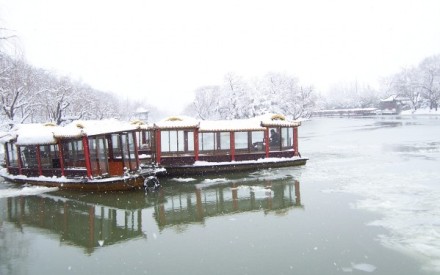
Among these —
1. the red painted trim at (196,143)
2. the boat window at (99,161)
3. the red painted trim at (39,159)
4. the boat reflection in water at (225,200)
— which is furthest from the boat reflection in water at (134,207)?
the red painted trim at (196,143)

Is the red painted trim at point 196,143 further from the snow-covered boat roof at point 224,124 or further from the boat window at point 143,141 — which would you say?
the boat window at point 143,141

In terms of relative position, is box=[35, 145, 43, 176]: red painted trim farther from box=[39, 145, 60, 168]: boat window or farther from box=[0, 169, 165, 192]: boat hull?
box=[0, 169, 165, 192]: boat hull

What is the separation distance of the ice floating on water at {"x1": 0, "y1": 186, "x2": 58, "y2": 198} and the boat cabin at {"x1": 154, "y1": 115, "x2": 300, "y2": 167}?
231 inches

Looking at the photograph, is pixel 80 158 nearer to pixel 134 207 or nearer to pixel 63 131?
pixel 63 131

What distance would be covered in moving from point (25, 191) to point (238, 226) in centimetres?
1255

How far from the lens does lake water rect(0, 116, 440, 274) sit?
9070 mm

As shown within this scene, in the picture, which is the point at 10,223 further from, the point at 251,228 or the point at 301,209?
the point at 301,209

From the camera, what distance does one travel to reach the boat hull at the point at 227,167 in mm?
20906

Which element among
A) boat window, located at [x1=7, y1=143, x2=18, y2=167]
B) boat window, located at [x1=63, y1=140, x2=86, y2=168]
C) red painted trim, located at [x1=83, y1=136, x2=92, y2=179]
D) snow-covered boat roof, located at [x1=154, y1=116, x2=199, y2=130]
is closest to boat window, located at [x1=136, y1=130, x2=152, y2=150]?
snow-covered boat roof, located at [x1=154, y1=116, x2=199, y2=130]

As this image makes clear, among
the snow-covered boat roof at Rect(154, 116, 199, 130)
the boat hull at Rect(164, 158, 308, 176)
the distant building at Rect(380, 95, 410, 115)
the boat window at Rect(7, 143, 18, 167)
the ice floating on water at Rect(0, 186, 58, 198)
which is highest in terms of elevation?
the distant building at Rect(380, 95, 410, 115)

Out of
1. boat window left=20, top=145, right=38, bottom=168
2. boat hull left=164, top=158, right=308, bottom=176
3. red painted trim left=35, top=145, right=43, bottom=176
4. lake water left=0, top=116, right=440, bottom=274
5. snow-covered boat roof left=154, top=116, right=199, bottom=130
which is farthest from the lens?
boat hull left=164, top=158, right=308, bottom=176

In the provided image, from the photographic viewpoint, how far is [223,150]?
22375 mm

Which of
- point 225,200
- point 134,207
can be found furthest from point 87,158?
point 225,200

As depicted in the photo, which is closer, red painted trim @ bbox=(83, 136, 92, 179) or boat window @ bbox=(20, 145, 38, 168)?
red painted trim @ bbox=(83, 136, 92, 179)
